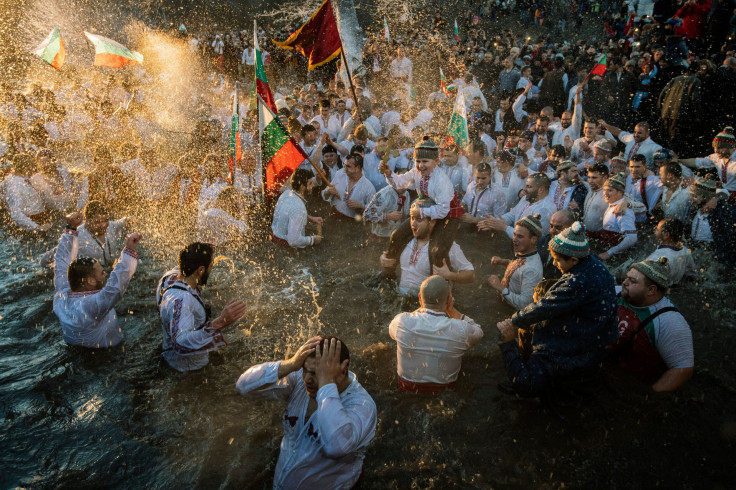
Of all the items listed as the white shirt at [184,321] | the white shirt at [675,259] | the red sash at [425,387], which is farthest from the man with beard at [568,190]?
the white shirt at [184,321]

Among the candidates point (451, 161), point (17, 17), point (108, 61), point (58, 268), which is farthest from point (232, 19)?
point (58, 268)

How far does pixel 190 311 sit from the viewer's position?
4.27m

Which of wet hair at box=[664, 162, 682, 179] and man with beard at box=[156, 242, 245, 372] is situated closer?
man with beard at box=[156, 242, 245, 372]

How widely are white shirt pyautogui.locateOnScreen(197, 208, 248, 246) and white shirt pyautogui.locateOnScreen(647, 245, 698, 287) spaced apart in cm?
612

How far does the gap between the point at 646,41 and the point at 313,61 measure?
39.8 feet

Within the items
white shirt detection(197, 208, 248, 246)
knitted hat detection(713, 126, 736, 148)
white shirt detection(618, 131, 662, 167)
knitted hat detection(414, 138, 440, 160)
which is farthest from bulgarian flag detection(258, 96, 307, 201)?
knitted hat detection(713, 126, 736, 148)

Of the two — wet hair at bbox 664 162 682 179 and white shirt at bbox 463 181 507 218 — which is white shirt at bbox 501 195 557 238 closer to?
white shirt at bbox 463 181 507 218

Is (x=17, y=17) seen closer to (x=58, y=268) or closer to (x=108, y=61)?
(x=108, y=61)

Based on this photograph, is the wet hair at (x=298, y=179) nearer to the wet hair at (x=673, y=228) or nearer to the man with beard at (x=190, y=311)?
the man with beard at (x=190, y=311)

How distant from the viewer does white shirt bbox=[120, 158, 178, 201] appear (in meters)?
8.72

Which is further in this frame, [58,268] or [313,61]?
[313,61]

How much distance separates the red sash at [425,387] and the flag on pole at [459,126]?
5.44 m

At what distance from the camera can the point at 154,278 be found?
24.2ft

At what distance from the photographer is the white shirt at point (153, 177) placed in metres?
8.72
